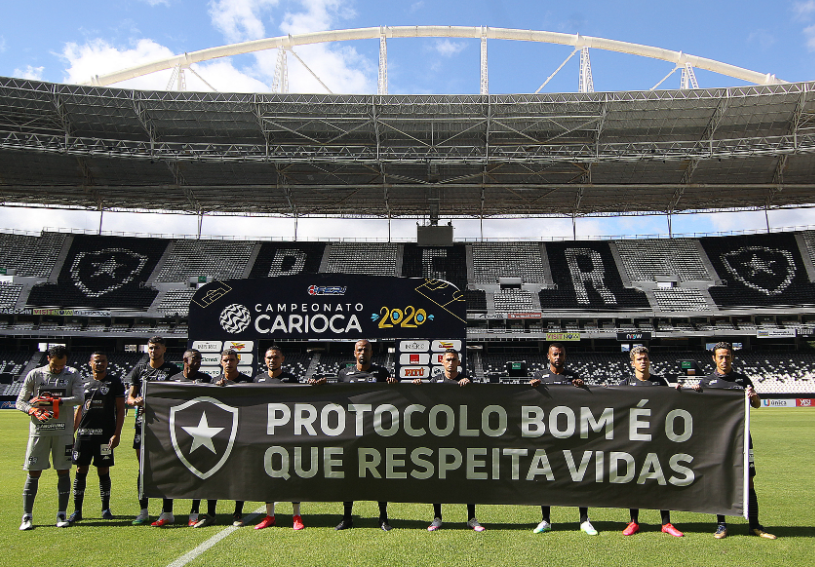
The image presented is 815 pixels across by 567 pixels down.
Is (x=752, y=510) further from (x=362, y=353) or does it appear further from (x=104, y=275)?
(x=104, y=275)

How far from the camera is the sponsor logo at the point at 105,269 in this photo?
126 ft

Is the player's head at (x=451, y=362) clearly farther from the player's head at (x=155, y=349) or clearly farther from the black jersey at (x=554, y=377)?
the player's head at (x=155, y=349)

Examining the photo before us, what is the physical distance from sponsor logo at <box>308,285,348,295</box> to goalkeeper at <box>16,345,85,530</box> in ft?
18.9

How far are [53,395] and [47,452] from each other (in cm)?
63

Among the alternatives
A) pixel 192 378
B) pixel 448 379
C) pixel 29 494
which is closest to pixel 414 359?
pixel 448 379

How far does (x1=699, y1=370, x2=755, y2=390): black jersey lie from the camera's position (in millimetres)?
5816

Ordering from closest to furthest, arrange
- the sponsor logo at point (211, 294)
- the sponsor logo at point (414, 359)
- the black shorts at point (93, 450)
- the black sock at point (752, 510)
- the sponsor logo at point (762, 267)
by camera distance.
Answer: the black sock at point (752, 510) → the black shorts at point (93, 450) → the sponsor logo at point (414, 359) → the sponsor logo at point (211, 294) → the sponsor logo at point (762, 267)

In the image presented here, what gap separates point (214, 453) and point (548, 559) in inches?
141

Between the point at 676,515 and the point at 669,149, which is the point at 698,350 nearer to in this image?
the point at 669,149

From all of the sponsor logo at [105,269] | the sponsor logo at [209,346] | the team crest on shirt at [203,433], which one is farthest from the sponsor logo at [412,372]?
the sponsor logo at [105,269]

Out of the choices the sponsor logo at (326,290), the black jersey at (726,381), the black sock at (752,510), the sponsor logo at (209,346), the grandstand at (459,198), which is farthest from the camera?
the grandstand at (459,198)

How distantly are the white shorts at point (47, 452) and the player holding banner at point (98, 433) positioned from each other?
0.17 meters

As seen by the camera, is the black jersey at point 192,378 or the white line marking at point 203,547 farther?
the black jersey at point 192,378

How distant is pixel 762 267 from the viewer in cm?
3869
